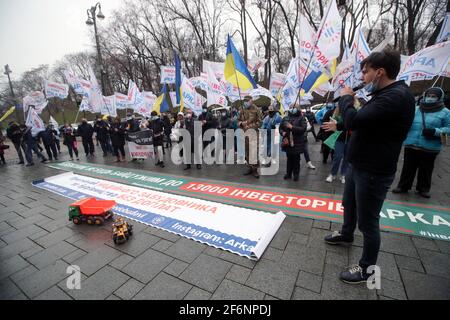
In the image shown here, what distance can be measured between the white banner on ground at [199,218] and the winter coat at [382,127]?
175cm

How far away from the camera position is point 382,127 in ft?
5.85

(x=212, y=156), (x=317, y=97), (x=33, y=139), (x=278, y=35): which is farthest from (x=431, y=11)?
(x=33, y=139)

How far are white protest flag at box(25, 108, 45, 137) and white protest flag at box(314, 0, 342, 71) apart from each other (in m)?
12.3

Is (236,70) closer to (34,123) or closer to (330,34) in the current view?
(330,34)

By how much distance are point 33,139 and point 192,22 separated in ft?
76.5

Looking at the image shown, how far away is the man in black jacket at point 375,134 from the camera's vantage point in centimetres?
173

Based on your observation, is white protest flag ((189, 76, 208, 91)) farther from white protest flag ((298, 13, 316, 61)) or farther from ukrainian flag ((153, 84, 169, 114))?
white protest flag ((298, 13, 316, 61))

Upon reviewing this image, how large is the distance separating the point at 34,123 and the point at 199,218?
1095cm

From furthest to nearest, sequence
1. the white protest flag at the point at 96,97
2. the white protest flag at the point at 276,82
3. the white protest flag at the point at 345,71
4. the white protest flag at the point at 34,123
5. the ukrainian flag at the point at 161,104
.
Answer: the white protest flag at the point at 276,82, the white protest flag at the point at 96,97, the white protest flag at the point at 34,123, the ukrainian flag at the point at 161,104, the white protest flag at the point at 345,71

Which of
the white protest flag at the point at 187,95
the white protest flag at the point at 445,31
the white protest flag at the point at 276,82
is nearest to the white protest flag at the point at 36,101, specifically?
the white protest flag at the point at 187,95

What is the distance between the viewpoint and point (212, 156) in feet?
28.5

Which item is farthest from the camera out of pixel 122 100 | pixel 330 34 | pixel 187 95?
pixel 122 100

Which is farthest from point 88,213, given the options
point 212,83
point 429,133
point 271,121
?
point 429,133

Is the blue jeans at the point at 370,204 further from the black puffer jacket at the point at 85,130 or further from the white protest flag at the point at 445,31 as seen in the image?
the black puffer jacket at the point at 85,130
